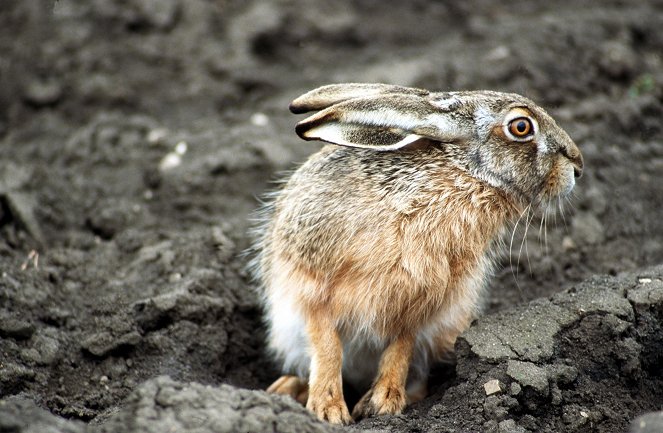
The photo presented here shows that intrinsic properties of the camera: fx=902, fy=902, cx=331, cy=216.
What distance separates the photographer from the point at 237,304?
6207 millimetres

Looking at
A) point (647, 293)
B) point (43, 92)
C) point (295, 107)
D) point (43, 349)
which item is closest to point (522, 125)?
point (647, 293)

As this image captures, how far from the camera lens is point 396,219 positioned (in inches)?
204

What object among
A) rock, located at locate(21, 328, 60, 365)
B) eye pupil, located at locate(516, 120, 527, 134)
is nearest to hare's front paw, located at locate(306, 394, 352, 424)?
rock, located at locate(21, 328, 60, 365)

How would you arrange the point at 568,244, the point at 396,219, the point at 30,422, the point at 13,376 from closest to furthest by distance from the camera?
1. the point at 30,422
2. the point at 13,376
3. the point at 396,219
4. the point at 568,244

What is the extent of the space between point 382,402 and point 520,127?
182 cm

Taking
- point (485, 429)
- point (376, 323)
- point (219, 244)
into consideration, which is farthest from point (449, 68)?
point (485, 429)

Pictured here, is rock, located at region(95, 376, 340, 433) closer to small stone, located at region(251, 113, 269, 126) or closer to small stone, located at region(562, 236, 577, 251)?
small stone, located at region(562, 236, 577, 251)

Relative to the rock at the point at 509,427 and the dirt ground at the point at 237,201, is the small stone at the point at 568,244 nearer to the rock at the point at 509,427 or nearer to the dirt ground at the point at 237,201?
the dirt ground at the point at 237,201

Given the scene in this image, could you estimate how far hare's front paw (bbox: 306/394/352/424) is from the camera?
16.6ft

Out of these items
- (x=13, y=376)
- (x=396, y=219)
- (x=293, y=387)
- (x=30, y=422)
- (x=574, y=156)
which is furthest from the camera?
(x=293, y=387)

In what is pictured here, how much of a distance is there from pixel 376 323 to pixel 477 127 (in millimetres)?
1318

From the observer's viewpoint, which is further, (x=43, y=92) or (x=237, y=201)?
(x=43, y=92)

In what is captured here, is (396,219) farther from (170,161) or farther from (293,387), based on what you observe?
(170,161)

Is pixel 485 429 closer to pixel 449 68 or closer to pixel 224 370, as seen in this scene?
pixel 224 370
